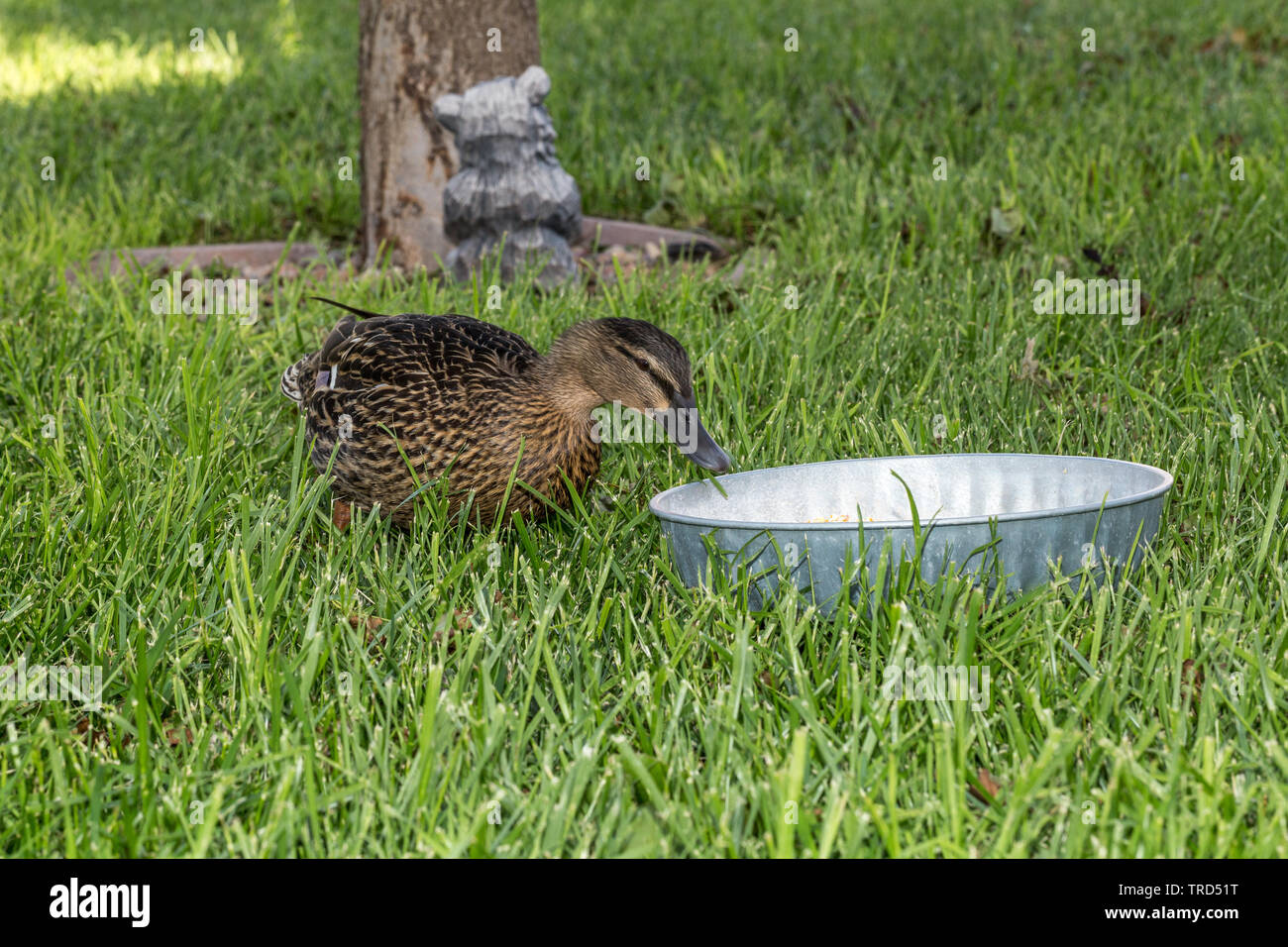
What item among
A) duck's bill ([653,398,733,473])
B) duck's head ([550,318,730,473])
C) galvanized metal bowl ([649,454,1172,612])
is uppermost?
duck's head ([550,318,730,473])

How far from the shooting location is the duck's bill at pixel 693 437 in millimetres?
2994

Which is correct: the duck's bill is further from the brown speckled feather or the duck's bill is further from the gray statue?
the gray statue

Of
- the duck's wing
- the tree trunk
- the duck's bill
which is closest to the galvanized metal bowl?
the duck's bill

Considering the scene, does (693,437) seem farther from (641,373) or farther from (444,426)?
(444,426)

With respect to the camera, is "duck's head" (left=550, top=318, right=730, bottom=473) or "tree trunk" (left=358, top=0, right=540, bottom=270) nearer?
"duck's head" (left=550, top=318, right=730, bottom=473)

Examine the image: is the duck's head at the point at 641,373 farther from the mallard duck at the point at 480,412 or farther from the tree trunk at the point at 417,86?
the tree trunk at the point at 417,86

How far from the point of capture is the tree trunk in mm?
5555

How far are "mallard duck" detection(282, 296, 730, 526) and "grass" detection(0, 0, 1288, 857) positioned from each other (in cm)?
13

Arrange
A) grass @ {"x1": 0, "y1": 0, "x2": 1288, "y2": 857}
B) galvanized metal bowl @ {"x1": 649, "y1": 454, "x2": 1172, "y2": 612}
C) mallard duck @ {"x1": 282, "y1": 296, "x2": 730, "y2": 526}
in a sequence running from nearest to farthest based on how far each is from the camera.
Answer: grass @ {"x1": 0, "y1": 0, "x2": 1288, "y2": 857}
galvanized metal bowl @ {"x1": 649, "y1": 454, "x2": 1172, "y2": 612}
mallard duck @ {"x1": 282, "y1": 296, "x2": 730, "y2": 526}

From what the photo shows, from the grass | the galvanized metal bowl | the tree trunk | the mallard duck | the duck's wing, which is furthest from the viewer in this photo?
the tree trunk

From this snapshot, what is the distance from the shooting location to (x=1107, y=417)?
3631mm

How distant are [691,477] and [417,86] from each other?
112 inches

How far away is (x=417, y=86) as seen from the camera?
560cm

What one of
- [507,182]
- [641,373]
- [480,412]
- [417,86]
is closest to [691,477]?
[641,373]
